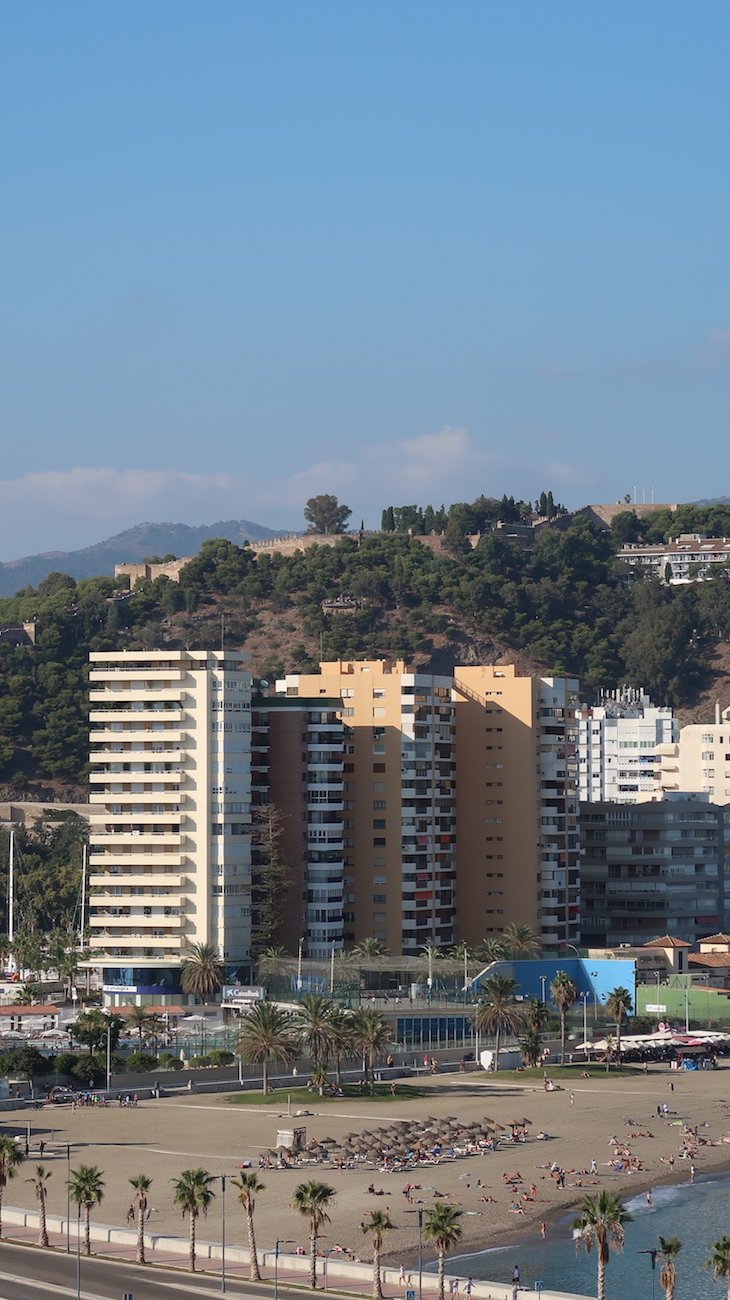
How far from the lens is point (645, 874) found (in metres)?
171

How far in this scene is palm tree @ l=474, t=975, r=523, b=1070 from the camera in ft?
413

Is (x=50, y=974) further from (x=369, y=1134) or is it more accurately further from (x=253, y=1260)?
(x=253, y=1260)

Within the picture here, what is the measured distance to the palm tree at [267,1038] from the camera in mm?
114125

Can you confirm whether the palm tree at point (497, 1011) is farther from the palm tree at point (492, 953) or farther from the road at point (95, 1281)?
the road at point (95, 1281)

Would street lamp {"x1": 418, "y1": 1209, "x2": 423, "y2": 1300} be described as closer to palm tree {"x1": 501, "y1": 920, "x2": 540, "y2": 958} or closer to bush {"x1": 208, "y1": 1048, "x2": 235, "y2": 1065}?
bush {"x1": 208, "y1": 1048, "x2": 235, "y2": 1065}

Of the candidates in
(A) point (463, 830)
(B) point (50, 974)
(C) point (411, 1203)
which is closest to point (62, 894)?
(B) point (50, 974)

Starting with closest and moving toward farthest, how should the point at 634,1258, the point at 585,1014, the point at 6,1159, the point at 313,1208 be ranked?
the point at 313,1208, the point at 6,1159, the point at 634,1258, the point at 585,1014

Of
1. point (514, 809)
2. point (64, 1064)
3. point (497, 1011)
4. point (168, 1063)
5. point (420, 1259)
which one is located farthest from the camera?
point (514, 809)

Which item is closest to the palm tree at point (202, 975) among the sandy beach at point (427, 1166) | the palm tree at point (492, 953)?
the palm tree at point (492, 953)

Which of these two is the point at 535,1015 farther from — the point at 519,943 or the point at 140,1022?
the point at 140,1022

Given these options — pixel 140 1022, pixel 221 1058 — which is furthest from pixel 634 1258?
pixel 140 1022

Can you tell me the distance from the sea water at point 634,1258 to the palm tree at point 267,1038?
25413mm

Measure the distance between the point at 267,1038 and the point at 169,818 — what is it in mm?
35696

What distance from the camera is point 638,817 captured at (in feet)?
564
